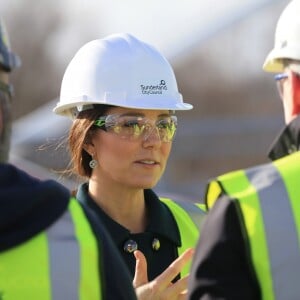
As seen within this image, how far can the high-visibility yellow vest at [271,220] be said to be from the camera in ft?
11.2

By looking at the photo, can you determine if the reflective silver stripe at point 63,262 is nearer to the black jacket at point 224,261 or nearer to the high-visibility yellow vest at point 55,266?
the high-visibility yellow vest at point 55,266

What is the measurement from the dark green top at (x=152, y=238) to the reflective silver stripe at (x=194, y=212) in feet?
0.33

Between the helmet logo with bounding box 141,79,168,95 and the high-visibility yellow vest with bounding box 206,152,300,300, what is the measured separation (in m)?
1.61

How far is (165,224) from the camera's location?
16.5 ft

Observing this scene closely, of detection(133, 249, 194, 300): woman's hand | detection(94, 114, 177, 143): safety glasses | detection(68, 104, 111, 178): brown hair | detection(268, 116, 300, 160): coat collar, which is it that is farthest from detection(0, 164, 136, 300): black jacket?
detection(68, 104, 111, 178): brown hair

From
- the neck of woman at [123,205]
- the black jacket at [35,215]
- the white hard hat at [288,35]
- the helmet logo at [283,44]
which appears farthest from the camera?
the neck of woman at [123,205]

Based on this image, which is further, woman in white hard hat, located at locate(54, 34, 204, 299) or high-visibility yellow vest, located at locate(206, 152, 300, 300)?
woman in white hard hat, located at locate(54, 34, 204, 299)

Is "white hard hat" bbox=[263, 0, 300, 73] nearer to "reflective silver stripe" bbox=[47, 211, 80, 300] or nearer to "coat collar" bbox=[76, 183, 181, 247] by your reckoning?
"coat collar" bbox=[76, 183, 181, 247]

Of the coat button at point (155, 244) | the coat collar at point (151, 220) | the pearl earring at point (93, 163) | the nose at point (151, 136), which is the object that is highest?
the nose at point (151, 136)

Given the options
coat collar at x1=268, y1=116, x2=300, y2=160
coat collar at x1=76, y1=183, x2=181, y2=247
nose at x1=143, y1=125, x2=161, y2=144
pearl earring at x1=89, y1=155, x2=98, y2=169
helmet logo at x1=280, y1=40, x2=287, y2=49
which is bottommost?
coat collar at x1=76, y1=183, x2=181, y2=247

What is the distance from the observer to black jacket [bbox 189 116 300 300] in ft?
11.2

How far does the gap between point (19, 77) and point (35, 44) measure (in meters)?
2.09

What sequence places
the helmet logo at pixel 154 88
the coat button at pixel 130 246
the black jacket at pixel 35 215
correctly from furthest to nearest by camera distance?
the helmet logo at pixel 154 88, the coat button at pixel 130 246, the black jacket at pixel 35 215

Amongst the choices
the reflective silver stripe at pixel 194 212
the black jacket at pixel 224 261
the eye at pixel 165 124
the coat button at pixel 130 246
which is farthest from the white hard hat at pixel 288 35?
the black jacket at pixel 224 261
